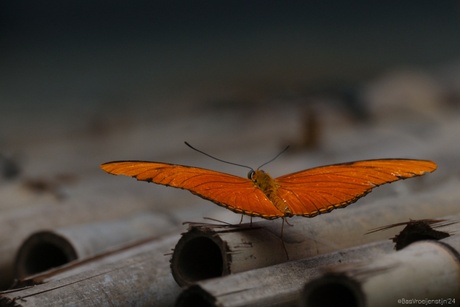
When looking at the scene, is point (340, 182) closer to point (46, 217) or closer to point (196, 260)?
point (196, 260)

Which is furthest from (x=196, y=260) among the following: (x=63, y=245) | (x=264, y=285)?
(x=63, y=245)

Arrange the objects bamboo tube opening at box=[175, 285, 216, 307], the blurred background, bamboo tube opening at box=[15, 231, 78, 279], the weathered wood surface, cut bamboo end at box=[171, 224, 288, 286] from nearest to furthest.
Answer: bamboo tube opening at box=[175, 285, 216, 307] < cut bamboo end at box=[171, 224, 288, 286] < the weathered wood surface < bamboo tube opening at box=[15, 231, 78, 279] < the blurred background

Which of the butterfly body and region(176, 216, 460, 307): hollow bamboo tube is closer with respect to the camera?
region(176, 216, 460, 307): hollow bamboo tube

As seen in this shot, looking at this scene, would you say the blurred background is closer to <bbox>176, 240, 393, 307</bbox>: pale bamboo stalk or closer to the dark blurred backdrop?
the dark blurred backdrop

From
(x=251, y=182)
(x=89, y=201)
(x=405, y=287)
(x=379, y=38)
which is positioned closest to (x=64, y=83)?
(x=379, y=38)

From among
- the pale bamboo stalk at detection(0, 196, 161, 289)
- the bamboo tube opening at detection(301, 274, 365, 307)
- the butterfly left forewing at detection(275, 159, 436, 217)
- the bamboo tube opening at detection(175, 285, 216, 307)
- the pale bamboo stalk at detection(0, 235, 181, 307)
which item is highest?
the pale bamboo stalk at detection(0, 196, 161, 289)

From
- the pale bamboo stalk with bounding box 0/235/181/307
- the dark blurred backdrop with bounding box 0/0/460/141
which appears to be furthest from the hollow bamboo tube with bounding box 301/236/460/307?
the dark blurred backdrop with bounding box 0/0/460/141

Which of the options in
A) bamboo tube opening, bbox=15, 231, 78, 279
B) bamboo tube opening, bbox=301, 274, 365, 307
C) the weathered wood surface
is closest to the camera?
bamboo tube opening, bbox=301, 274, 365, 307
